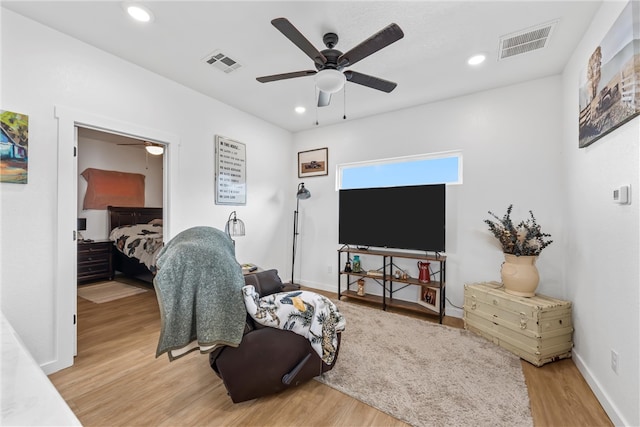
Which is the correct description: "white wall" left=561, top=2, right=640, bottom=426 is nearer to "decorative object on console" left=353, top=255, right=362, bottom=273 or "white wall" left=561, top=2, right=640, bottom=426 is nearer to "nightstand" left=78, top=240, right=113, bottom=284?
"decorative object on console" left=353, top=255, right=362, bottom=273

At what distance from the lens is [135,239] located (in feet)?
13.9

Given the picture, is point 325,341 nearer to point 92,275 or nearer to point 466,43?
point 466,43

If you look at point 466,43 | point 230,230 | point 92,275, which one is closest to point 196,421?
point 230,230

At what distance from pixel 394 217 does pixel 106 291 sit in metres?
4.51

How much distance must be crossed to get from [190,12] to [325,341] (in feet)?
8.44

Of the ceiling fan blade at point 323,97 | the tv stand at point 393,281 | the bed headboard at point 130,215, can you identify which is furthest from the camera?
the bed headboard at point 130,215

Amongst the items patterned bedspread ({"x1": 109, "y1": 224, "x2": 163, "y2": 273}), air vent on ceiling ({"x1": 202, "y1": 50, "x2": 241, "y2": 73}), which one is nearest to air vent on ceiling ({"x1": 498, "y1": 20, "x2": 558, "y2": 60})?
air vent on ceiling ({"x1": 202, "y1": 50, "x2": 241, "y2": 73})

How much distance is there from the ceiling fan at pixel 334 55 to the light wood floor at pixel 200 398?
88.8 inches

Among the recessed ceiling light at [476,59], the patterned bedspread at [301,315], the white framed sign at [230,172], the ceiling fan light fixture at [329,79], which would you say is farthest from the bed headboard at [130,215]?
the recessed ceiling light at [476,59]

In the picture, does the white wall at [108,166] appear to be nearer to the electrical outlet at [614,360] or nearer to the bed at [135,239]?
the bed at [135,239]

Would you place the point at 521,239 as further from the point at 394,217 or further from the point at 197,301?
the point at 197,301

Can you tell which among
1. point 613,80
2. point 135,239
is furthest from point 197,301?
point 135,239

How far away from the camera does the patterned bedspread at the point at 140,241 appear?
3.85m

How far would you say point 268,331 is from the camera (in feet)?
5.46
